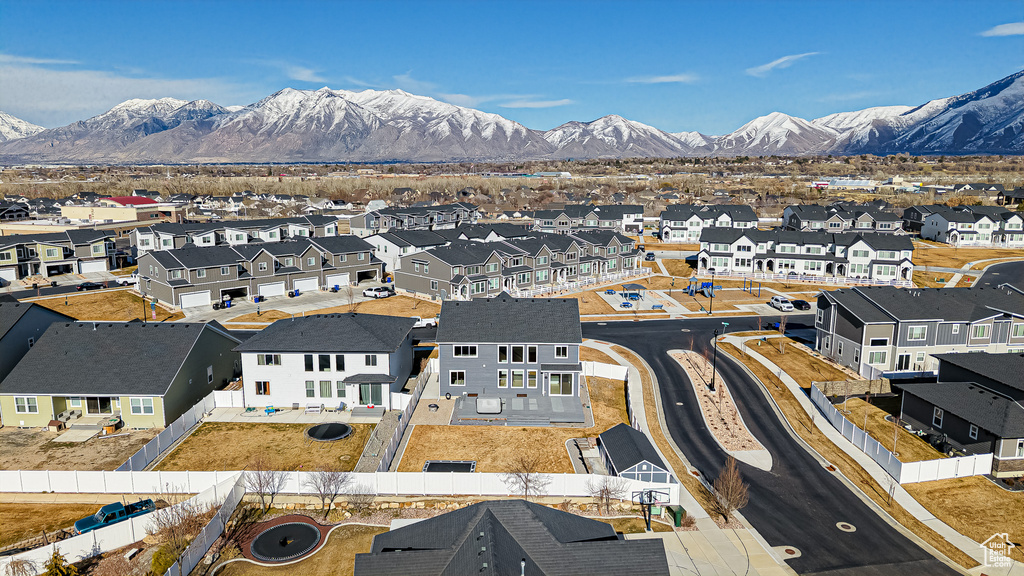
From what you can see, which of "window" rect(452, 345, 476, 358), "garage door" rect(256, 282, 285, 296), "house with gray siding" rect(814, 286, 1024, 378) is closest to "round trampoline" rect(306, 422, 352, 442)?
"window" rect(452, 345, 476, 358)

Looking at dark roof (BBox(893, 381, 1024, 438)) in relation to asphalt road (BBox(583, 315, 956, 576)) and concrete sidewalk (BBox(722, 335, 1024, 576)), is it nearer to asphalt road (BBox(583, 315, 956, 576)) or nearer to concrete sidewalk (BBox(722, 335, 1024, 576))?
concrete sidewalk (BBox(722, 335, 1024, 576))

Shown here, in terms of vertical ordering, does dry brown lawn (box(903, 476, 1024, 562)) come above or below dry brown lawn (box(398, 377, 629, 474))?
below

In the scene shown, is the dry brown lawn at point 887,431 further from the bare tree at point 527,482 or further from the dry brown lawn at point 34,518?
the dry brown lawn at point 34,518

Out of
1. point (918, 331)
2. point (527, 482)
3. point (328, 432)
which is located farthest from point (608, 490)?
point (918, 331)

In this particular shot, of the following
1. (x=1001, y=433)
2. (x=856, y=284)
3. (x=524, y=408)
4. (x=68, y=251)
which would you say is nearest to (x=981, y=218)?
→ (x=856, y=284)

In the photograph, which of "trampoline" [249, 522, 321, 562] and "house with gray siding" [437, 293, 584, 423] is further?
"house with gray siding" [437, 293, 584, 423]

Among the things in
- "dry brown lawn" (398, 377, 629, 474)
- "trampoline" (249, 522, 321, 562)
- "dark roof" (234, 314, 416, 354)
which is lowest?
"trampoline" (249, 522, 321, 562)
